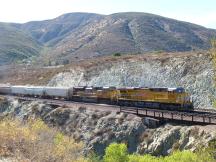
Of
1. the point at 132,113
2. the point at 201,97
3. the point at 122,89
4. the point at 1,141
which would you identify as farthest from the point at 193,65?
the point at 1,141

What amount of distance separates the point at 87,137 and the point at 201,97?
22.3 metres

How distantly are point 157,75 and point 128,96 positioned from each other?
16.3 m

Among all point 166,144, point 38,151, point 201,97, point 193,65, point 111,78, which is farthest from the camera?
point 111,78

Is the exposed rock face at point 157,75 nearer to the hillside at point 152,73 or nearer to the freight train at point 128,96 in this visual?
the hillside at point 152,73

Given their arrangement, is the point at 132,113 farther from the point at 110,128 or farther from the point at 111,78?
the point at 111,78

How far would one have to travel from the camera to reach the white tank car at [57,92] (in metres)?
79.8

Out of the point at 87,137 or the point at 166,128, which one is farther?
the point at 87,137

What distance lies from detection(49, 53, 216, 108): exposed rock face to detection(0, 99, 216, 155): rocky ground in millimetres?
16919

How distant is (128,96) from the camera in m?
64.8

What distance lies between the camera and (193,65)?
245 feet

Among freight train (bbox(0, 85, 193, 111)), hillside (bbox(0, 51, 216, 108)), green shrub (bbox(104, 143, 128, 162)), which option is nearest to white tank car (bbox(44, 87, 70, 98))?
freight train (bbox(0, 85, 193, 111))

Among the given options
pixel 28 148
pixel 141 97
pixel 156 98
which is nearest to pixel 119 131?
pixel 156 98

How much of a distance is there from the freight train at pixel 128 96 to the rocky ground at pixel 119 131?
24.7ft

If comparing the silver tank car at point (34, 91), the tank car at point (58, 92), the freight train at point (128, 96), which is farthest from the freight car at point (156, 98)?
the silver tank car at point (34, 91)
